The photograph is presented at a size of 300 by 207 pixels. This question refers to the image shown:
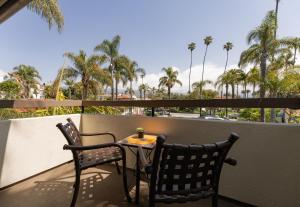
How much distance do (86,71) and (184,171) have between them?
14.3m

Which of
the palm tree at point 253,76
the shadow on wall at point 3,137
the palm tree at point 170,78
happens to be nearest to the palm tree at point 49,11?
the shadow on wall at point 3,137

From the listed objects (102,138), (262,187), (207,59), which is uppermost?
(207,59)

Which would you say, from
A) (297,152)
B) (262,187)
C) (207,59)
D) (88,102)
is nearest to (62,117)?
(88,102)

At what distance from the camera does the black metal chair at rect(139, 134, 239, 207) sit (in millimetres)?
1124

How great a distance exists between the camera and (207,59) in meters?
28.9

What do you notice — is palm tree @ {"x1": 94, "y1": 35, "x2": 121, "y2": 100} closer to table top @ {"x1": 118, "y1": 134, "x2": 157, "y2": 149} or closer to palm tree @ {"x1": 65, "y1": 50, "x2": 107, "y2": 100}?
palm tree @ {"x1": 65, "y1": 50, "x2": 107, "y2": 100}

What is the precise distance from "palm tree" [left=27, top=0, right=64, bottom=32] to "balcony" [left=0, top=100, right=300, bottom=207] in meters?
4.21

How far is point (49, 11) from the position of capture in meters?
5.57

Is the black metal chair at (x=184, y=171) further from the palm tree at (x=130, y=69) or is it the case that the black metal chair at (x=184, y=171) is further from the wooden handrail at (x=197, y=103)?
the palm tree at (x=130, y=69)

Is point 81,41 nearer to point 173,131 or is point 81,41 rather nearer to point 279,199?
point 173,131

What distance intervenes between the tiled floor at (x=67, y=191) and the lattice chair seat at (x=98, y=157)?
1.40ft

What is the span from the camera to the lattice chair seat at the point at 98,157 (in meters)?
1.85

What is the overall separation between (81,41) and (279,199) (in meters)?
17.0

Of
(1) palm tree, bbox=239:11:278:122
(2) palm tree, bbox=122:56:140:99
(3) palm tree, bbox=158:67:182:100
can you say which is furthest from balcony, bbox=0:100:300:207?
(3) palm tree, bbox=158:67:182:100
